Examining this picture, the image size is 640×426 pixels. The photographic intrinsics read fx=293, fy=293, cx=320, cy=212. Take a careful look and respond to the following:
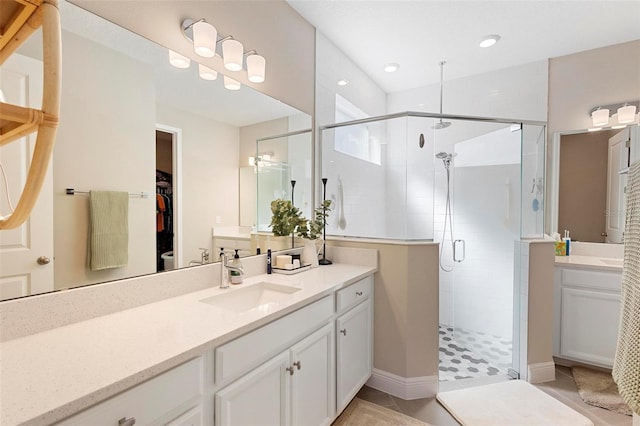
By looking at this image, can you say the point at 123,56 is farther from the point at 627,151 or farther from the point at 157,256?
the point at 627,151

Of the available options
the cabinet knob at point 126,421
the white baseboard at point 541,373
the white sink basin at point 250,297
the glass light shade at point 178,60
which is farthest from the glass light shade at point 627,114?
the cabinet knob at point 126,421

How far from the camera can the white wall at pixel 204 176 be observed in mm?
1540

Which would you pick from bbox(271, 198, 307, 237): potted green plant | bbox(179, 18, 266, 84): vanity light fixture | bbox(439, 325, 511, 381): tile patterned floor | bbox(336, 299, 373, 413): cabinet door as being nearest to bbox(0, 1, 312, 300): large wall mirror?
bbox(179, 18, 266, 84): vanity light fixture

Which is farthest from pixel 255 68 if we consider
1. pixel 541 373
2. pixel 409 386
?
pixel 541 373

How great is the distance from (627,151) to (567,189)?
0.52 meters

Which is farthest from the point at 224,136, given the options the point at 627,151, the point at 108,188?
the point at 627,151

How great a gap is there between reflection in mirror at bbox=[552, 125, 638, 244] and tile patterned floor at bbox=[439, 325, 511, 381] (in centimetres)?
132

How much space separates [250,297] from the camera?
167 cm

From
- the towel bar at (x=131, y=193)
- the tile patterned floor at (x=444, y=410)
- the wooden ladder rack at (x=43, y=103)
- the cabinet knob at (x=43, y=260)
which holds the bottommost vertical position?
the tile patterned floor at (x=444, y=410)

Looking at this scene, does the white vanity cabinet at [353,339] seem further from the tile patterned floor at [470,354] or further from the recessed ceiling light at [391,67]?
the recessed ceiling light at [391,67]

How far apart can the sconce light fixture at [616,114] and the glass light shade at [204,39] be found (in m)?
3.39

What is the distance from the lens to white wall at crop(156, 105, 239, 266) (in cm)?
154

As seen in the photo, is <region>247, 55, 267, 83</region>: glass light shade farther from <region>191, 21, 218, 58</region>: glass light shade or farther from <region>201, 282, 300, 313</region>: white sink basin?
<region>201, 282, 300, 313</region>: white sink basin

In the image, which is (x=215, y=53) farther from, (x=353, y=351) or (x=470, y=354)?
(x=470, y=354)
